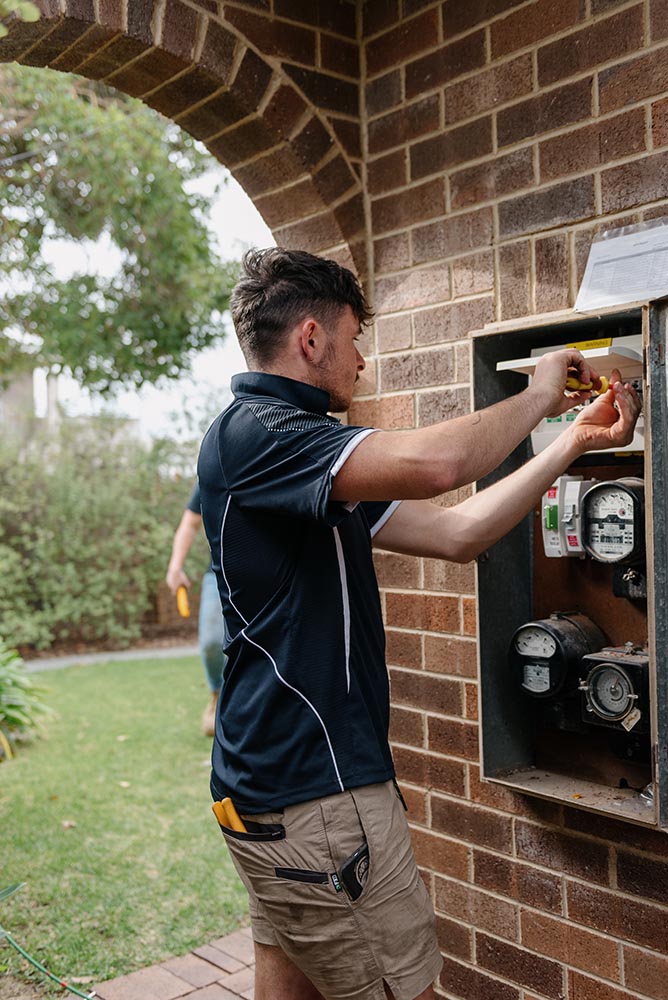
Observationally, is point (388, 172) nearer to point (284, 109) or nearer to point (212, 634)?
point (284, 109)

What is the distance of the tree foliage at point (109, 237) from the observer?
9.27 m

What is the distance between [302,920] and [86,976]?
6.49 feet

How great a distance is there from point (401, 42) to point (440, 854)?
2.54 m

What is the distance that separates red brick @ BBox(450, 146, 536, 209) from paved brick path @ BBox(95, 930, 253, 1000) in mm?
2785

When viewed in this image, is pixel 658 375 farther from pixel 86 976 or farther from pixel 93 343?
pixel 93 343

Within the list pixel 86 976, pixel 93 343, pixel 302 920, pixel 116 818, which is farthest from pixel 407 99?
pixel 93 343

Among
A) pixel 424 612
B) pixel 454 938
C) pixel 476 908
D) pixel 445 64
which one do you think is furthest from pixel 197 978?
pixel 445 64

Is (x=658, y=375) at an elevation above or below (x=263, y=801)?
above

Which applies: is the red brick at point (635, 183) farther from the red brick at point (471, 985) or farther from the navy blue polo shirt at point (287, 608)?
the red brick at point (471, 985)

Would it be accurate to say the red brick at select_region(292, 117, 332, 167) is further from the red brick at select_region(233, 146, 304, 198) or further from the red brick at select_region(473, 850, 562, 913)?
the red brick at select_region(473, 850, 562, 913)

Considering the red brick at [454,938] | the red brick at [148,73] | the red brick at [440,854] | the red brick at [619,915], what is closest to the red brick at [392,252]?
the red brick at [148,73]

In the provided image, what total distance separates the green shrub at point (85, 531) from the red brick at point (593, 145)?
28.2 feet

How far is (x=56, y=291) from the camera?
1049cm

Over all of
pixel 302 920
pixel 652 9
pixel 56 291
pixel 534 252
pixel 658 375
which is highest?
pixel 56 291
